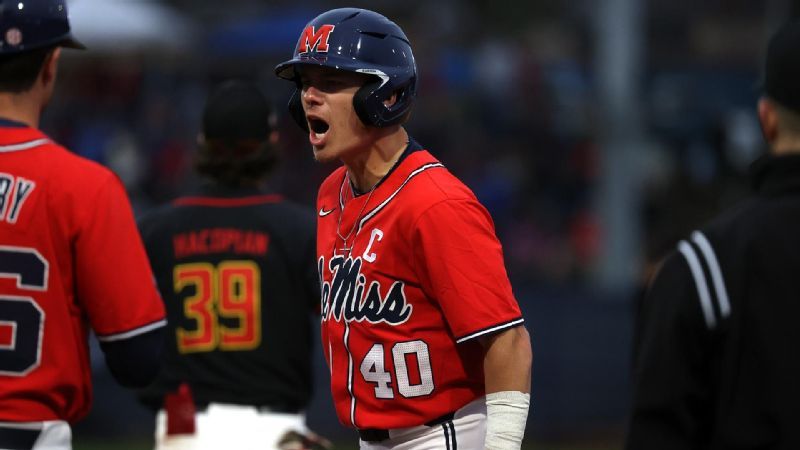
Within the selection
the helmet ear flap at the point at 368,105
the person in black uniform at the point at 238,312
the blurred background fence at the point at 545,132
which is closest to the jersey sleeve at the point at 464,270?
the helmet ear flap at the point at 368,105

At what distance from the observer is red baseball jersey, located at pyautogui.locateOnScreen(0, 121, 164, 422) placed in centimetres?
384

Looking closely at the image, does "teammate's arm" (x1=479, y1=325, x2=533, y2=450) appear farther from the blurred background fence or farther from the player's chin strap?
the blurred background fence

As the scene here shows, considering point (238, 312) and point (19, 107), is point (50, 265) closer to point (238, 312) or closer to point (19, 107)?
point (19, 107)

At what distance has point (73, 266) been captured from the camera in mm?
3924

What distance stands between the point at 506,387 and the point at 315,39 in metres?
1.33

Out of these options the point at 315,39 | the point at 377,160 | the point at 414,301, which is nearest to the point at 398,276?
the point at 414,301

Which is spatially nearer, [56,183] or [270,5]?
[56,183]

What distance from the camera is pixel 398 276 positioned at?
431cm

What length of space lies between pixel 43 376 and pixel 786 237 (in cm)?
210

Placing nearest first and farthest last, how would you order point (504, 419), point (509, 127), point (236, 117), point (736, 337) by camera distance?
1. point (736, 337)
2. point (504, 419)
3. point (236, 117)
4. point (509, 127)

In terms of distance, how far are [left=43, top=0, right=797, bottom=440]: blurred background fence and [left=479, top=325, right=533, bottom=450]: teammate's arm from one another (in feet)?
25.8

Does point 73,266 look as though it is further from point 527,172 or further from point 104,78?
point 104,78

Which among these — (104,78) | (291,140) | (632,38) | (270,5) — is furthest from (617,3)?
(270,5)

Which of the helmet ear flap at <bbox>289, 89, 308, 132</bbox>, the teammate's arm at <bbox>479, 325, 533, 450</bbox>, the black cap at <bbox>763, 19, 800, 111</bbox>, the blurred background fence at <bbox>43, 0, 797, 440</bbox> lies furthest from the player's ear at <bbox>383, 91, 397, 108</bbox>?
the blurred background fence at <bbox>43, 0, 797, 440</bbox>
